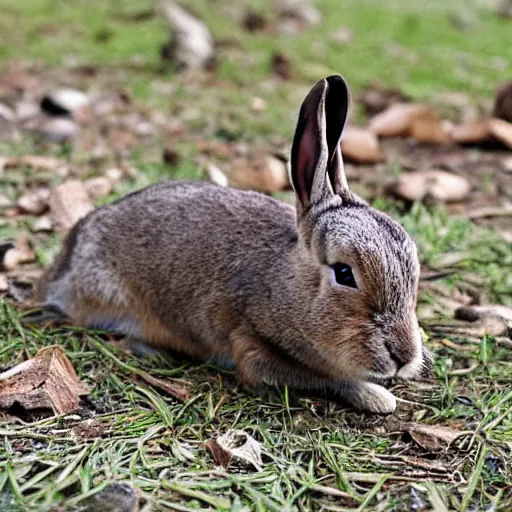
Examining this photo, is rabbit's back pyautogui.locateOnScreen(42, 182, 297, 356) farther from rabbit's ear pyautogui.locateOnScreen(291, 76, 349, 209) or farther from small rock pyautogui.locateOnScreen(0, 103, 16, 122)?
small rock pyautogui.locateOnScreen(0, 103, 16, 122)

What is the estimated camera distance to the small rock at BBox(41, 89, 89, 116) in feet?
27.0

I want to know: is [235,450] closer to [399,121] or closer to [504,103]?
[399,121]

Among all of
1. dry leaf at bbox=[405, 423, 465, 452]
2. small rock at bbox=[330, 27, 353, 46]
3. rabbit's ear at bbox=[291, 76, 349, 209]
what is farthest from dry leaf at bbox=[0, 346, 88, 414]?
small rock at bbox=[330, 27, 353, 46]

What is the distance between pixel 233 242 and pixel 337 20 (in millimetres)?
9448

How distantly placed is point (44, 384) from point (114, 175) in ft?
10.9

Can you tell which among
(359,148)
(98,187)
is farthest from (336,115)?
(359,148)

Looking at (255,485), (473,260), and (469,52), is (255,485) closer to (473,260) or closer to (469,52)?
(473,260)

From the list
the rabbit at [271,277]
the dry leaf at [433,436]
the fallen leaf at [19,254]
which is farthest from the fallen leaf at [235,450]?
the fallen leaf at [19,254]

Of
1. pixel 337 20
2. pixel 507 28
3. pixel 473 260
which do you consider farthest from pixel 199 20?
pixel 473 260

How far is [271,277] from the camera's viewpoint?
441 cm

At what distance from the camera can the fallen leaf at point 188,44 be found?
9.90 meters

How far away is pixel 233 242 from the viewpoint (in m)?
4.70

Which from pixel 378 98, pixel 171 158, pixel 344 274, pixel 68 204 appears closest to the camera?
pixel 344 274

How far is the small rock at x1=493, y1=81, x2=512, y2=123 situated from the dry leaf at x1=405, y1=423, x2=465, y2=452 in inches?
196
